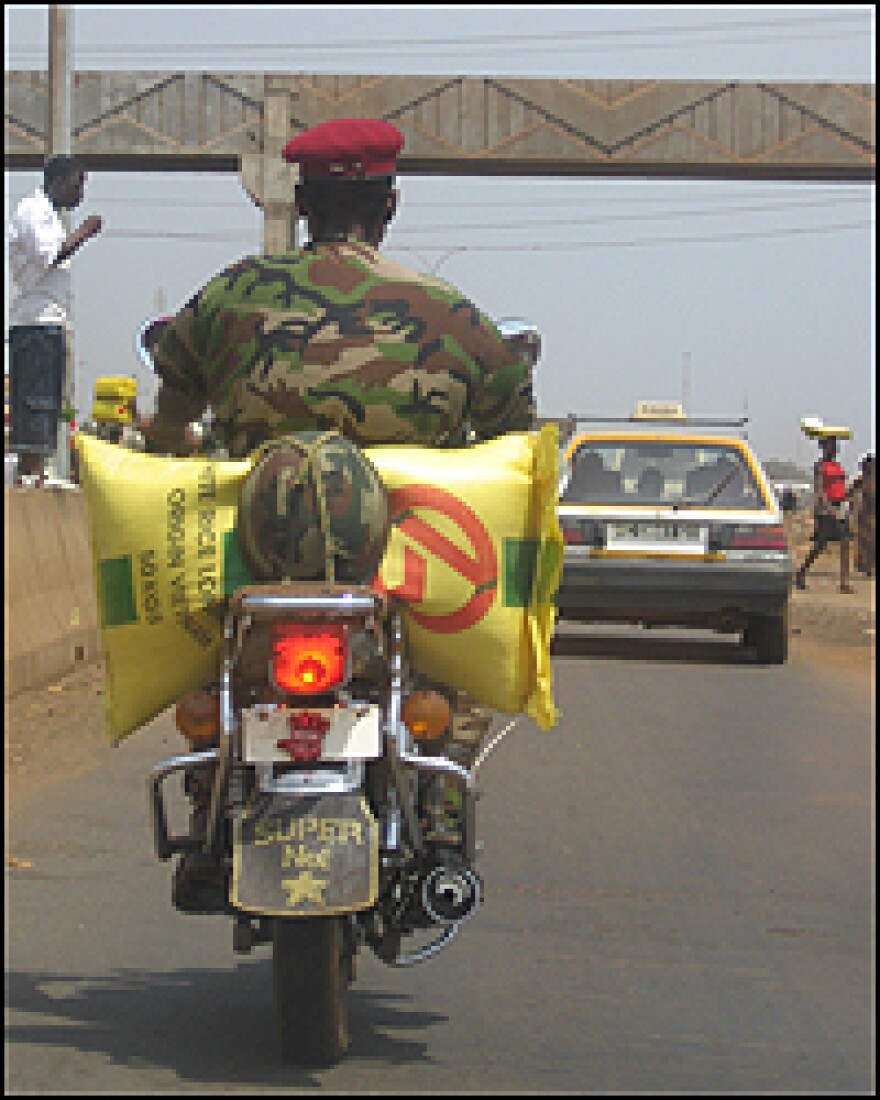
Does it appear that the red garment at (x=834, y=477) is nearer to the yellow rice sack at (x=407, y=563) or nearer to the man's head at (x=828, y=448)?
the man's head at (x=828, y=448)

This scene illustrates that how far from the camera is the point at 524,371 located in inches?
188

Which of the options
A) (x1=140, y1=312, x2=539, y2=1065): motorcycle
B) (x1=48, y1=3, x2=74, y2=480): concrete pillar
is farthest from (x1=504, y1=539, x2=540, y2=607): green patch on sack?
(x1=48, y1=3, x2=74, y2=480): concrete pillar

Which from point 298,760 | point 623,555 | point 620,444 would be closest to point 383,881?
point 298,760

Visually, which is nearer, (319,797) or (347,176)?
(319,797)

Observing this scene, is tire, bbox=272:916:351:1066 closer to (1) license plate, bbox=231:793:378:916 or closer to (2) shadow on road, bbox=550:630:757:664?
(1) license plate, bbox=231:793:378:916

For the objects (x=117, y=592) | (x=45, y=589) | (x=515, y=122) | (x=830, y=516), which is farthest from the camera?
(x=830, y=516)

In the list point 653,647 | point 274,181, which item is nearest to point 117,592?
point 653,647

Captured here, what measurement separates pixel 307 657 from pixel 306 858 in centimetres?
40

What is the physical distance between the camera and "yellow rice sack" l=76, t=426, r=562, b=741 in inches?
174

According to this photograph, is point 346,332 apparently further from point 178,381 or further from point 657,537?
point 657,537

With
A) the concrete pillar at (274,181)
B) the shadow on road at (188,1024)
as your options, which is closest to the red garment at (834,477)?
the concrete pillar at (274,181)

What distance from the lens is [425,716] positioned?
436 centimetres

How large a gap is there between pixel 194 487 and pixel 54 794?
4.78 metres

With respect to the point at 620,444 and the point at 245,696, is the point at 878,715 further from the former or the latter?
the point at 245,696
